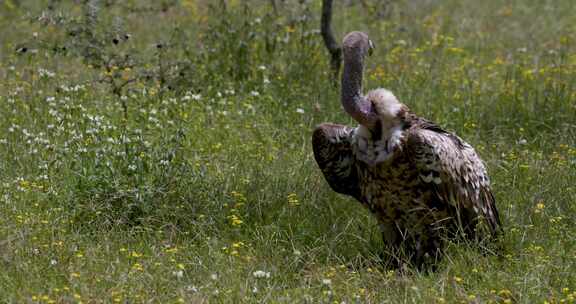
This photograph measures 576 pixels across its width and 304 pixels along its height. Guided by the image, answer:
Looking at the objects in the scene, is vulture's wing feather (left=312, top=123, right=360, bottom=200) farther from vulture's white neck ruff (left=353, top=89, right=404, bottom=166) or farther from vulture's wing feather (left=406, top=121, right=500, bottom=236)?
vulture's wing feather (left=406, top=121, right=500, bottom=236)

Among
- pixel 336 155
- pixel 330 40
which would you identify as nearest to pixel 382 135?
pixel 336 155

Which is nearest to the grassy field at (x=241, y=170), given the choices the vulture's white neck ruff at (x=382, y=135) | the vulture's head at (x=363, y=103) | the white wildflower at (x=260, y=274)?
the white wildflower at (x=260, y=274)

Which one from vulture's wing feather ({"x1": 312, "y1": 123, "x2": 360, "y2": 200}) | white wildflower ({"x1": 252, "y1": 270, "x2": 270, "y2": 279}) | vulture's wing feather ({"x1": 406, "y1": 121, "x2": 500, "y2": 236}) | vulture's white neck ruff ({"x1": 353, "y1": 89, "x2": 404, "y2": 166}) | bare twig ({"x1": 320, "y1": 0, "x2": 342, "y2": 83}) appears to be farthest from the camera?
bare twig ({"x1": 320, "y1": 0, "x2": 342, "y2": 83})

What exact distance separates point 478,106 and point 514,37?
356 cm

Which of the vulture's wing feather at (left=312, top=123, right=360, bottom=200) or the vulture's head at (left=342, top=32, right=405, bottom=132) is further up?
the vulture's head at (left=342, top=32, right=405, bottom=132)

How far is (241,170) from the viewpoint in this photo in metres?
7.30

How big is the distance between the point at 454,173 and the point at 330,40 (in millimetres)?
3287

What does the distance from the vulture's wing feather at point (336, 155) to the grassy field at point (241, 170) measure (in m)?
0.32

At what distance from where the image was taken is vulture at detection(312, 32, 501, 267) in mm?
6070

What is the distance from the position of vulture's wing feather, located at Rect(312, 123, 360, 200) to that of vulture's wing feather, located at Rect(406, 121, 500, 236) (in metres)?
0.56

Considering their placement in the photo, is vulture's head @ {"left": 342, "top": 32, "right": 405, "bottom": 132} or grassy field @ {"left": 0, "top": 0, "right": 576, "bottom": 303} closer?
grassy field @ {"left": 0, "top": 0, "right": 576, "bottom": 303}

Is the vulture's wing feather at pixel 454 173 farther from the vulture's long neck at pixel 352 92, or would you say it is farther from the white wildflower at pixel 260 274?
the white wildflower at pixel 260 274

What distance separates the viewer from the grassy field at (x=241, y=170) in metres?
5.68

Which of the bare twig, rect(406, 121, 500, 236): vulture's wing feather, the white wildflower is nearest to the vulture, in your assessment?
rect(406, 121, 500, 236): vulture's wing feather
